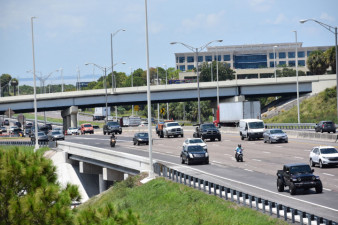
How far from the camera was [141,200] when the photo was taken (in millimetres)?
→ 37250

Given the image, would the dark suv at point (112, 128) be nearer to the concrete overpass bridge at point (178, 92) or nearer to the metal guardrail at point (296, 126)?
the concrete overpass bridge at point (178, 92)

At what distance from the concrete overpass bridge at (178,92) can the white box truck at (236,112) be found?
23300 mm

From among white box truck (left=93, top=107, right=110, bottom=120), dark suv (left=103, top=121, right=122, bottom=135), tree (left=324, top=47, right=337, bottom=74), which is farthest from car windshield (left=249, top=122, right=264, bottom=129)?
white box truck (left=93, top=107, right=110, bottom=120)

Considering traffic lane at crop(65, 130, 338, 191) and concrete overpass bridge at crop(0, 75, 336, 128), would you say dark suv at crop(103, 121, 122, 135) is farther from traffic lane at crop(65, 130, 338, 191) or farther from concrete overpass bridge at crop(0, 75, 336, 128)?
traffic lane at crop(65, 130, 338, 191)

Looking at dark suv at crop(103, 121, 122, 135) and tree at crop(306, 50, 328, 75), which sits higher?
tree at crop(306, 50, 328, 75)

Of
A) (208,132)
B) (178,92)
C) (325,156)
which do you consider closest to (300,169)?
(325,156)

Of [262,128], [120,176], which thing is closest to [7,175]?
[120,176]

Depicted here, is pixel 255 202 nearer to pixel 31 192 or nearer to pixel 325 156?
pixel 31 192

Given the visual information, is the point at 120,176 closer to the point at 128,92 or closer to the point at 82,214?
the point at 82,214

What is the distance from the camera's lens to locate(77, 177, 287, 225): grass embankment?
26.9 m

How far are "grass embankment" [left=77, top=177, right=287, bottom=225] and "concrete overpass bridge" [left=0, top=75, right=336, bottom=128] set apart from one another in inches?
3011

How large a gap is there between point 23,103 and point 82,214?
4206 inches

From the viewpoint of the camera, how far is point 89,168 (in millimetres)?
65688

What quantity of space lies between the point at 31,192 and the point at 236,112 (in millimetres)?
72982
